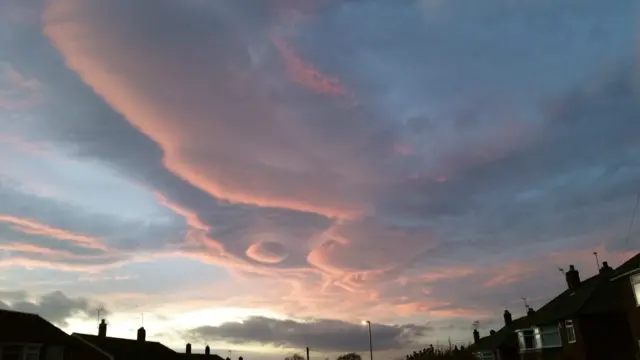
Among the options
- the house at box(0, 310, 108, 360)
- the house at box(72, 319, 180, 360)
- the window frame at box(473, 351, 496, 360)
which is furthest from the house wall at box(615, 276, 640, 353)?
→ the house at box(72, 319, 180, 360)

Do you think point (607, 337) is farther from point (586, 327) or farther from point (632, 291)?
point (632, 291)

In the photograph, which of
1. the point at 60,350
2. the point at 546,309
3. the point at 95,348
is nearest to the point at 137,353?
the point at 95,348

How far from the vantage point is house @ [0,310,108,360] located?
144 ft

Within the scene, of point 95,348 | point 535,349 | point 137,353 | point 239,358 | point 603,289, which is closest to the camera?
point 603,289

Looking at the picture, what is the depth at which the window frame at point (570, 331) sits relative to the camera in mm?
46353

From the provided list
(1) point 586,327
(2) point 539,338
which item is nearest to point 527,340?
(2) point 539,338

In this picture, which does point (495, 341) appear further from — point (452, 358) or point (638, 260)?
point (638, 260)

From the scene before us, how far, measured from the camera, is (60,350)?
4750 centimetres

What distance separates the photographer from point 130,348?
6769 cm

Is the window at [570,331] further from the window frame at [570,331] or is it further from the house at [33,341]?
the house at [33,341]

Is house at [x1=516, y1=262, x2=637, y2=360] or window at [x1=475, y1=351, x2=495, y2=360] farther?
window at [x1=475, y1=351, x2=495, y2=360]

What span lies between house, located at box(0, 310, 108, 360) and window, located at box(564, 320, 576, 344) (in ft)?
143

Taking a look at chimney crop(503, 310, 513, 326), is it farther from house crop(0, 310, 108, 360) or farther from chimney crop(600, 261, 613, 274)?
house crop(0, 310, 108, 360)

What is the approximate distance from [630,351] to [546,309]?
36.6 feet
